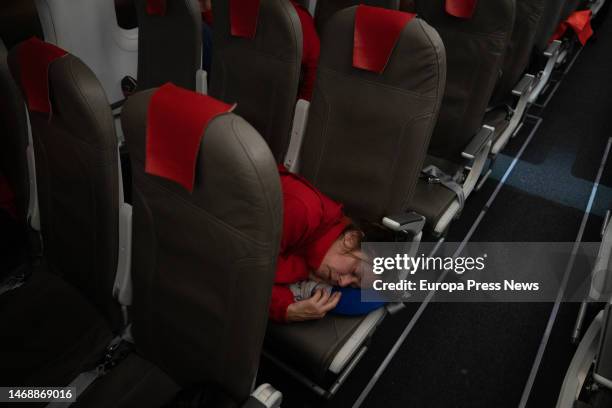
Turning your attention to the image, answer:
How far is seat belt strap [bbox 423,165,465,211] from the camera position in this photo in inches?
78.4

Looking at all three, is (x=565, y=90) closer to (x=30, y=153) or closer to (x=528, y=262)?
(x=528, y=262)

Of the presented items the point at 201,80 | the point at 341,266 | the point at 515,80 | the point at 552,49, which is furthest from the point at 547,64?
the point at 341,266

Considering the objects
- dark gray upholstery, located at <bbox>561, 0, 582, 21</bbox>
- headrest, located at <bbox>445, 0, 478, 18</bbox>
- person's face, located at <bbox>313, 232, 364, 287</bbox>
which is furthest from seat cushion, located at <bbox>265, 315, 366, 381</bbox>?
dark gray upholstery, located at <bbox>561, 0, 582, 21</bbox>

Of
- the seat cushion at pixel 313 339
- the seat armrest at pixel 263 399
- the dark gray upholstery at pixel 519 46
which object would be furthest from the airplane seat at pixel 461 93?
the seat armrest at pixel 263 399

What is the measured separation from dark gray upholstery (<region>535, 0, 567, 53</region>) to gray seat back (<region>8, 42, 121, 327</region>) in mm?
2606

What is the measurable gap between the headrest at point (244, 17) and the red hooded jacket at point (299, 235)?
656 millimetres

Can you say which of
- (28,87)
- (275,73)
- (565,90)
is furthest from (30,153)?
(565,90)

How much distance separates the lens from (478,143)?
2.03 m

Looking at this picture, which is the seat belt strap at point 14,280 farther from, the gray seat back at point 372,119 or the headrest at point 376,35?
the headrest at point 376,35

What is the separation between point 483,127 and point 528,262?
78cm

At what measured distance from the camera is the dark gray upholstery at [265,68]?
169 cm

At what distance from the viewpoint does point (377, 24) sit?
1.45m

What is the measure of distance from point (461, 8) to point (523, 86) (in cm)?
71

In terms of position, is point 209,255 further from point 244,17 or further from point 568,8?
point 568,8
